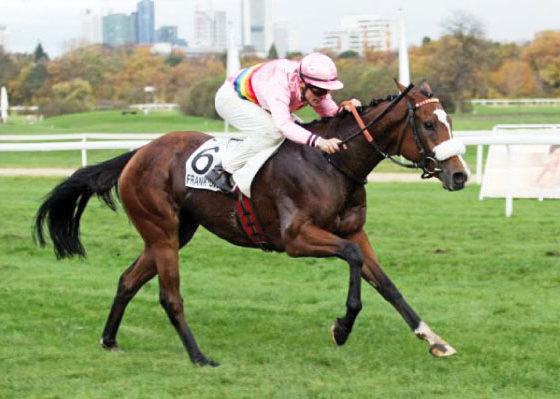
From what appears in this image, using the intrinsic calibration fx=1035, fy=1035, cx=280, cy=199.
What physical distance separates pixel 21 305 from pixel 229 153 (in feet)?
8.21

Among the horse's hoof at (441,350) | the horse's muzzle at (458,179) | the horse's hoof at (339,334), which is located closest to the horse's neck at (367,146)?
the horse's muzzle at (458,179)

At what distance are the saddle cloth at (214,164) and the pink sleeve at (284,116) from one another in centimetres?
29

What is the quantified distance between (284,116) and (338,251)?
0.85 m

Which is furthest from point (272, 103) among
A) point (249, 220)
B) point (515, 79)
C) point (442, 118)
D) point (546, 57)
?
point (546, 57)

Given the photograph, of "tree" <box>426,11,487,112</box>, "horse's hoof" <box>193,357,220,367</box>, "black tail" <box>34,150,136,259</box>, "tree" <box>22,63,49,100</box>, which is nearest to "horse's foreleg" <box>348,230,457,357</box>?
"horse's hoof" <box>193,357,220,367</box>

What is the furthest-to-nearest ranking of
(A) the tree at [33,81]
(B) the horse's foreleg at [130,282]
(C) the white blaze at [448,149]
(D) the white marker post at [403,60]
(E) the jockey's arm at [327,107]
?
(A) the tree at [33,81] → (D) the white marker post at [403,60] → (B) the horse's foreleg at [130,282] → (E) the jockey's arm at [327,107] → (C) the white blaze at [448,149]

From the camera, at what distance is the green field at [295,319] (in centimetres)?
557

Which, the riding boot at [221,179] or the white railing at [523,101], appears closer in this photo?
the riding boot at [221,179]

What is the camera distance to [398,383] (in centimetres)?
552

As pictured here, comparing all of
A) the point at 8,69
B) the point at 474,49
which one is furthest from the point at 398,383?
the point at 8,69

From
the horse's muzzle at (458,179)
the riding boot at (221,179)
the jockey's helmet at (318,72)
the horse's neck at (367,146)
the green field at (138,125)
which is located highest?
the jockey's helmet at (318,72)

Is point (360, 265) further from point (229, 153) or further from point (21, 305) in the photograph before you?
point (21, 305)

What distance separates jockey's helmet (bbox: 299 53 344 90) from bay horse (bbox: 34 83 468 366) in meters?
0.28

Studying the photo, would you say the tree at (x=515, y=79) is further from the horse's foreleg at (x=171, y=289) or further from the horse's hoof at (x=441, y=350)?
the horse's hoof at (x=441, y=350)
